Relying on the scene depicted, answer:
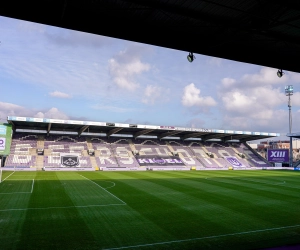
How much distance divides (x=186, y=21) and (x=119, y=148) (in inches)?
1786

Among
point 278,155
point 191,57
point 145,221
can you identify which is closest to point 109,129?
point 278,155

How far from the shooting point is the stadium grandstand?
42.6m

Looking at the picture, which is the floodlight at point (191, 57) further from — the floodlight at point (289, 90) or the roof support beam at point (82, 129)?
the floodlight at point (289, 90)

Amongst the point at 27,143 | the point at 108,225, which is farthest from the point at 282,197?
the point at 27,143

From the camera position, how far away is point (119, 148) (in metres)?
50.8

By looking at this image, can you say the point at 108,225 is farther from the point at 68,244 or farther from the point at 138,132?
the point at 138,132

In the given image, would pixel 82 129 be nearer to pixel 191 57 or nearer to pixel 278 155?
pixel 278 155

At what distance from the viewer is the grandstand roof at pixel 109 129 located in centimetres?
4228

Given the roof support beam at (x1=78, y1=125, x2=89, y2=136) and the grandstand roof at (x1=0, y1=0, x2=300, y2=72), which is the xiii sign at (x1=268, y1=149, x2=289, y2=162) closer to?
the roof support beam at (x1=78, y1=125, x2=89, y2=136)

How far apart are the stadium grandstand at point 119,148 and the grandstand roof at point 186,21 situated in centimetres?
3771

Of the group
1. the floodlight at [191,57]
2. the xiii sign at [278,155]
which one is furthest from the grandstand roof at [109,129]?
the floodlight at [191,57]

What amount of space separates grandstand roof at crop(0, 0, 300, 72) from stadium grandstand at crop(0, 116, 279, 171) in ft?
124

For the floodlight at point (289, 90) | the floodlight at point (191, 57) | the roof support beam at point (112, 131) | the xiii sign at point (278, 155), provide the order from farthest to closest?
the floodlight at point (289, 90) < the xiii sign at point (278, 155) < the roof support beam at point (112, 131) < the floodlight at point (191, 57)

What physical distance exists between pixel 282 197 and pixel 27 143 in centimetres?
4118
